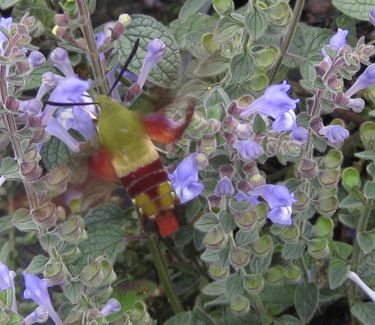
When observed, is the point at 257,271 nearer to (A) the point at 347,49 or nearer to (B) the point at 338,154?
(B) the point at 338,154

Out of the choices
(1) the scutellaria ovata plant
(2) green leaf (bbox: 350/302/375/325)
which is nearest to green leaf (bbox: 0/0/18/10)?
(1) the scutellaria ovata plant

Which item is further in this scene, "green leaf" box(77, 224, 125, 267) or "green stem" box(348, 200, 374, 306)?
"green leaf" box(77, 224, 125, 267)

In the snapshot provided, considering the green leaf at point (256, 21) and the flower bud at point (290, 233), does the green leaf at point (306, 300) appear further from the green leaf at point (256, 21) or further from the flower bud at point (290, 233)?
the green leaf at point (256, 21)

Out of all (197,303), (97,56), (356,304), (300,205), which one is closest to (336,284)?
(356,304)

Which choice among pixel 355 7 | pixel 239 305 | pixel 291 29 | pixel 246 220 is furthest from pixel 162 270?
pixel 355 7

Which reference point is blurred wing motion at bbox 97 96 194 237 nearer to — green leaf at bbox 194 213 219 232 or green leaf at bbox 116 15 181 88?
green leaf at bbox 194 213 219 232

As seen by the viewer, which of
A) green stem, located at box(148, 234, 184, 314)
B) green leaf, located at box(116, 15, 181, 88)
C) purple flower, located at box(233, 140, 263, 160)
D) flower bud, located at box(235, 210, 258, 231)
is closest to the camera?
purple flower, located at box(233, 140, 263, 160)

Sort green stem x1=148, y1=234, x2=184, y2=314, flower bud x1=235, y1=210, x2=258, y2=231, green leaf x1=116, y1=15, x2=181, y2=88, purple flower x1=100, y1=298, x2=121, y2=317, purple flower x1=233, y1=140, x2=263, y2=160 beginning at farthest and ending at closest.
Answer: green stem x1=148, y1=234, x2=184, y2=314 < green leaf x1=116, y1=15, x2=181, y2=88 < purple flower x1=100, y1=298, x2=121, y2=317 < flower bud x1=235, y1=210, x2=258, y2=231 < purple flower x1=233, y1=140, x2=263, y2=160

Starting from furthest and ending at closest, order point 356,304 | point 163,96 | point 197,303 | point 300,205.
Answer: point 197,303 → point 356,304 → point 300,205 → point 163,96

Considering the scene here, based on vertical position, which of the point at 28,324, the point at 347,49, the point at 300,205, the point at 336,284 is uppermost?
the point at 347,49
